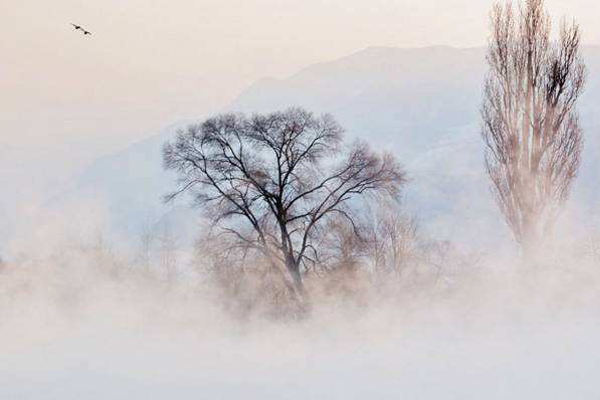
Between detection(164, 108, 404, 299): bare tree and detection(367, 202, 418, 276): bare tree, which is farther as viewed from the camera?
detection(367, 202, 418, 276): bare tree

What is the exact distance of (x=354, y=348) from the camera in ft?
32.8

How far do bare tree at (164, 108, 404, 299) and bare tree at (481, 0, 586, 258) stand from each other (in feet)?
8.11

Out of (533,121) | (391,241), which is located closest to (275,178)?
(533,121)

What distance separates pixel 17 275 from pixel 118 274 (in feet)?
6.09

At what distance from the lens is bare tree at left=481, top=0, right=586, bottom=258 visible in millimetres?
14781

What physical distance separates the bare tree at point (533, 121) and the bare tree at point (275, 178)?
2471 mm

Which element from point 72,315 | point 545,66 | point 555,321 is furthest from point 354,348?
point 545,66

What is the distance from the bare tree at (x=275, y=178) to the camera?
50.1ft

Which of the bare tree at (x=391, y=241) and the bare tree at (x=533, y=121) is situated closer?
the bare tree at (x=533, y=121)

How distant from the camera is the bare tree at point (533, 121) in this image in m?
14.8

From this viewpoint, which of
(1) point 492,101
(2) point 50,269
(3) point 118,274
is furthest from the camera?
(1) point 492,101

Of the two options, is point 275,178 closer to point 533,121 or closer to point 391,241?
point 533,121

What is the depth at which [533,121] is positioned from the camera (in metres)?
15.1

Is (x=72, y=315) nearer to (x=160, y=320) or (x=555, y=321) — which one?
(x=160, y=320)
